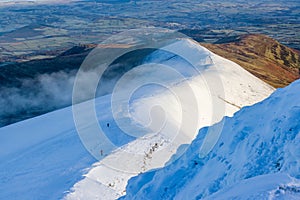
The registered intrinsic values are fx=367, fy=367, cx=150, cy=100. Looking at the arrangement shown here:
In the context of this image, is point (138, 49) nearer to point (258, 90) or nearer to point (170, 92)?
point (258, 90)

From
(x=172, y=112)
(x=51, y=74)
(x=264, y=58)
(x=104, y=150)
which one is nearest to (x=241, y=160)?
(x=104, y=150)

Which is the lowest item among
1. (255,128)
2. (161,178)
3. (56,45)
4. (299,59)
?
(56,45)

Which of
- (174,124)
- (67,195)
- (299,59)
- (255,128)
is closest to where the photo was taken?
(255,128)

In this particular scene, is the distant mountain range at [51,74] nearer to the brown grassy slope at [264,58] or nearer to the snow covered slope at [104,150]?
the brown grassy slope at [264,58]

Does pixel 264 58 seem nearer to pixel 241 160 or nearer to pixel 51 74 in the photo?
pixel 51 74

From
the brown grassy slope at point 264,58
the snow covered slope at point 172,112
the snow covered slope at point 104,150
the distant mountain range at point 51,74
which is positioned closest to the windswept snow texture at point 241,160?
the snow covered slope at point 104,150

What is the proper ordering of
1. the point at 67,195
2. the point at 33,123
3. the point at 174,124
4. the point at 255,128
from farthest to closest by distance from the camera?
1. the point at 33,123
2. the point at 174,124
3. the point at 67,195
4. the point at 255,128

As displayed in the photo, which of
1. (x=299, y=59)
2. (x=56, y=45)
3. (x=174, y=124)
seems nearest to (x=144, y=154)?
(x=174, y=124)
